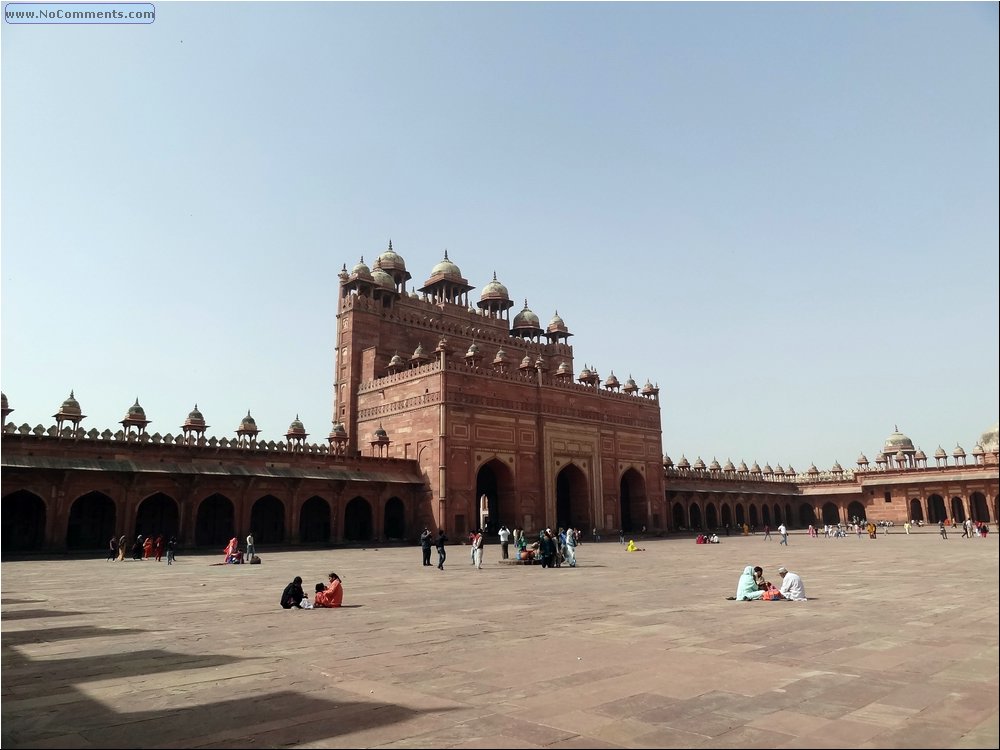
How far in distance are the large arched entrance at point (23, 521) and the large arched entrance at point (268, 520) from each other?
8903 millimetres

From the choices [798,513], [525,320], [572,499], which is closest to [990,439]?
[572,499]

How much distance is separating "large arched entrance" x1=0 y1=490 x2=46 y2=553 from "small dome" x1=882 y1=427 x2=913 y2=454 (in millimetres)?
72655

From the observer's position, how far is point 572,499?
142 ft

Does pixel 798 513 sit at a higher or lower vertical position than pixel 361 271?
lower

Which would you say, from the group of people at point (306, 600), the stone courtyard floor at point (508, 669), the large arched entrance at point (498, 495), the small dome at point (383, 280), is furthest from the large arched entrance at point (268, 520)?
the group of people at point (306, 600)

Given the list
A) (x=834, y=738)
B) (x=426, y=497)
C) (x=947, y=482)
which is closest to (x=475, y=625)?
(x=834, y=738)

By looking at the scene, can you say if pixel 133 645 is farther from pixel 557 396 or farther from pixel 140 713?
pixel 557 396

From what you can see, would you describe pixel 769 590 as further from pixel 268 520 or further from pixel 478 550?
Answer: pixel 268 520

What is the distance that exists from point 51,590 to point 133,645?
8039 millimetres

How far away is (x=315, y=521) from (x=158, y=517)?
7.80m

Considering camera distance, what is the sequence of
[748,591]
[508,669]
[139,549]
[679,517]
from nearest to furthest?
[508,669]
[748,591]
[139,549]
[679,517]

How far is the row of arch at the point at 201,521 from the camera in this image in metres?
27.5

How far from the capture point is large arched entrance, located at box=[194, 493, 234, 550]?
107ft

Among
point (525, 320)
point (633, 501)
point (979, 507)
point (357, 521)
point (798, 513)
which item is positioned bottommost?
point (798, 513)
